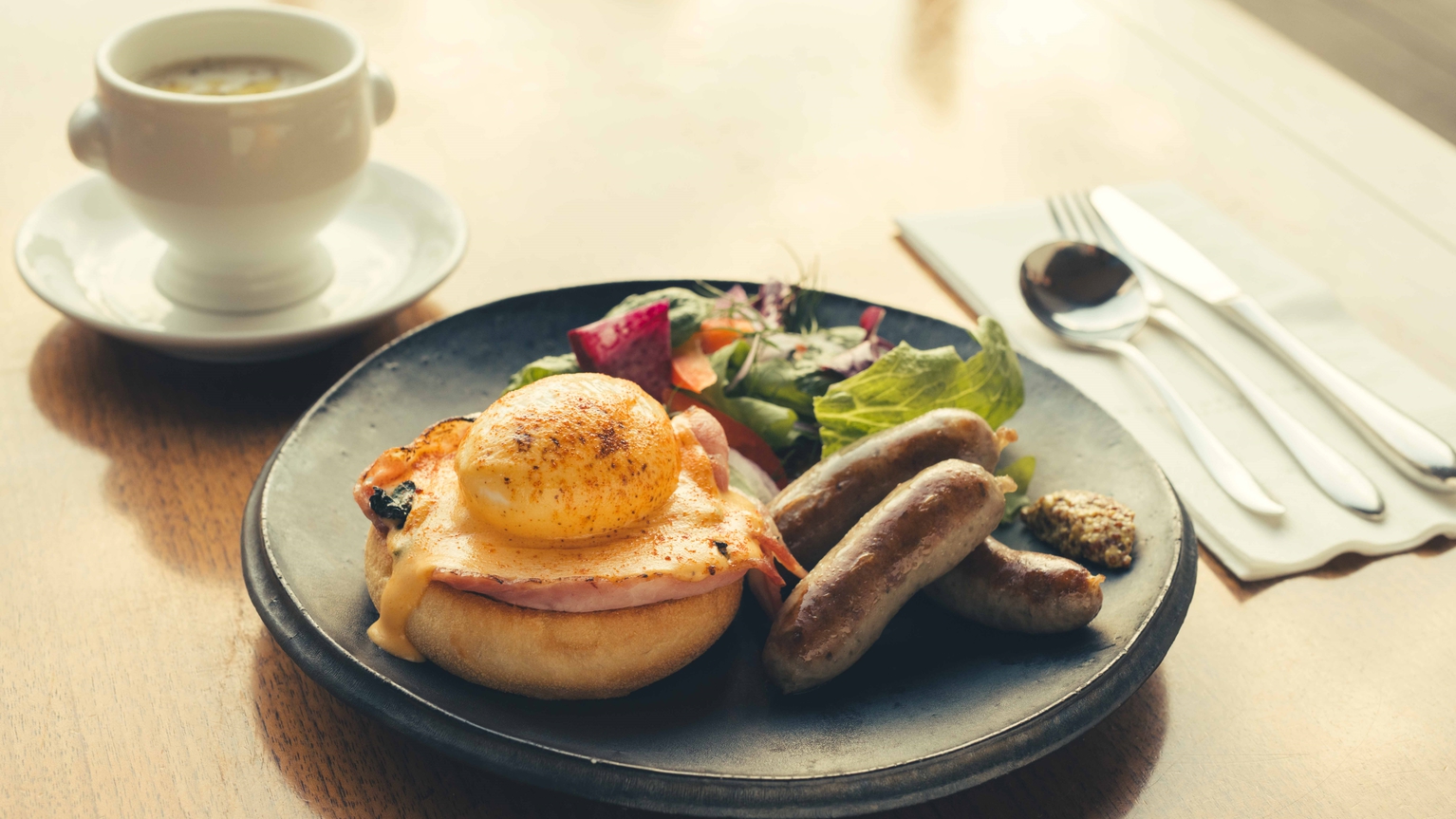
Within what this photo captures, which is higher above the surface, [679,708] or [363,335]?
[679,708]

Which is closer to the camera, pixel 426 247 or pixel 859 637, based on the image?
pixel 859 637

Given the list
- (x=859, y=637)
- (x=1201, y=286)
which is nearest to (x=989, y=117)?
(x=1201, y=286)

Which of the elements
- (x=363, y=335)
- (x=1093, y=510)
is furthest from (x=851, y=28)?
(x=1093, y=510)

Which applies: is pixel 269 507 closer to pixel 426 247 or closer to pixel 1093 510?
pixel 426 247

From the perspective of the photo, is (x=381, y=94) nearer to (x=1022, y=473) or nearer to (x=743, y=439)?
(x=743, y=439)

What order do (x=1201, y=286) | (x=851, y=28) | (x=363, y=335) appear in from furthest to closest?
(x=851, y=28) → (x=1201, y=286) → (x=363, y=335)

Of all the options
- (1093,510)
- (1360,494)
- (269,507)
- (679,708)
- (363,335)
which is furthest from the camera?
(363,335)

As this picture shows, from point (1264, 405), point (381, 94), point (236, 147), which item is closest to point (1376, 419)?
point (1264, 405)

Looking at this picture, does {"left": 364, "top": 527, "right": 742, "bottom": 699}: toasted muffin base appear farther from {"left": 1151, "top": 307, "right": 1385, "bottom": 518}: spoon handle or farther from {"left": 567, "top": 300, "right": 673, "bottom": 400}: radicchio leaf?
{"left": 1151, "top": 307, "right": 1385, "bottom": 518}: spoon handle
